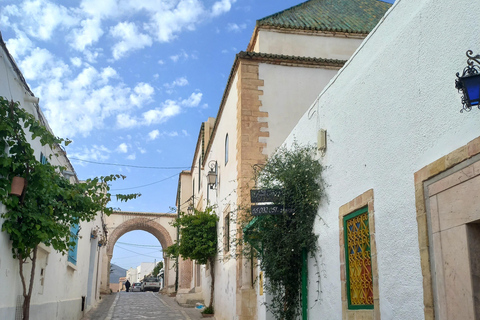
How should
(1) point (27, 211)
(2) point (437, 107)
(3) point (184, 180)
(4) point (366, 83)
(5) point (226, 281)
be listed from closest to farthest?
(2) point (437, 107) < (4) point (366, 83) < (1) point (27, 211) < (5) point (226, 281) < (3) point (184, 180)

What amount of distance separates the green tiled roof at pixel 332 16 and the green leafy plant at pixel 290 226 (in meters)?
6.64

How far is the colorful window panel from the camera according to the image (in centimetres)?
562

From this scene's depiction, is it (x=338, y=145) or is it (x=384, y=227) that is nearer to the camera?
(x=384, y=227)

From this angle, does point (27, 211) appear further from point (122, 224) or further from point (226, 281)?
point (122, 224)

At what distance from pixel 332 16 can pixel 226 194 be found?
233 inches

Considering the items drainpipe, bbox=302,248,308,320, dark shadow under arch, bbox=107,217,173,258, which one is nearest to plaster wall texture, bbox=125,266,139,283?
dark shadow under arch, bbox=107,217,173,258

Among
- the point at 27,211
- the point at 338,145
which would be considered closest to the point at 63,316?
the point at 27,211

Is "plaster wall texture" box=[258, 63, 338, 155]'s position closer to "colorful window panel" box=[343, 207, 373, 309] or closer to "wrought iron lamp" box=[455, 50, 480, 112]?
"colorful window panel" box=[343, 207, 373, 309]

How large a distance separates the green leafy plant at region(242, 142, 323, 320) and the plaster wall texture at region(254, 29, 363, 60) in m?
5.89

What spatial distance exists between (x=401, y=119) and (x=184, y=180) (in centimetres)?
2727

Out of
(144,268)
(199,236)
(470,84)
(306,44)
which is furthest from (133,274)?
(470,84)

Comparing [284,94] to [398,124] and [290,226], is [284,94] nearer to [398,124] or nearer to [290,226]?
[290,226]

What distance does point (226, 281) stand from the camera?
13.8 meters

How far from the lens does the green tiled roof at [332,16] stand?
13906 mm
